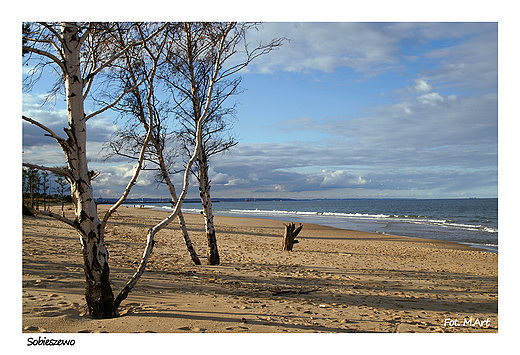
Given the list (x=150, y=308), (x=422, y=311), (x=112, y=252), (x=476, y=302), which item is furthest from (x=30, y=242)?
(x=476, y=302)

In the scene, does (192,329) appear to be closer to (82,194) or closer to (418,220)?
(82,194)

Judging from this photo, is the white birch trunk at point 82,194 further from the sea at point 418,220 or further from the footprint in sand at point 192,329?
the sea at point 418,220

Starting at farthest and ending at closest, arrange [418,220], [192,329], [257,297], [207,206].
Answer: [418,220] < [207,206] < [257,297] < [192,329]

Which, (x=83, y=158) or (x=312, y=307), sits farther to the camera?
(x=312, y=307)

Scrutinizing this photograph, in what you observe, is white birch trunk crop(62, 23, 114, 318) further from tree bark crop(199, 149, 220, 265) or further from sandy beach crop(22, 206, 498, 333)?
tree bark crop(199, 149, 220, 265)

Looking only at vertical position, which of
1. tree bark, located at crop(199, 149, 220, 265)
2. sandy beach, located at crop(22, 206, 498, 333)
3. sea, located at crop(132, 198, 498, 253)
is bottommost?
sea, located at crop(132, 198, 498, 253)

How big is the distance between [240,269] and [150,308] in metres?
4.06

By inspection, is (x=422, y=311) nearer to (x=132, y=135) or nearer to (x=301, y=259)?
(x=301, y=259)

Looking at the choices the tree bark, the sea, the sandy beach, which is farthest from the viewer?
the sea

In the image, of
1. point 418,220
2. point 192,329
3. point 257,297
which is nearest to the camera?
point 192,329

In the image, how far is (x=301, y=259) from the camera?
11234mm

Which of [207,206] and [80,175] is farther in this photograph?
[207,206]

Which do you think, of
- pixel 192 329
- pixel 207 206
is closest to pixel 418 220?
pixel 207 206

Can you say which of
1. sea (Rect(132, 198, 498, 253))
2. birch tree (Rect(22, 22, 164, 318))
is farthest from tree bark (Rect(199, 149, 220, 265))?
sea (Rect(132, 198, 498, 253))
